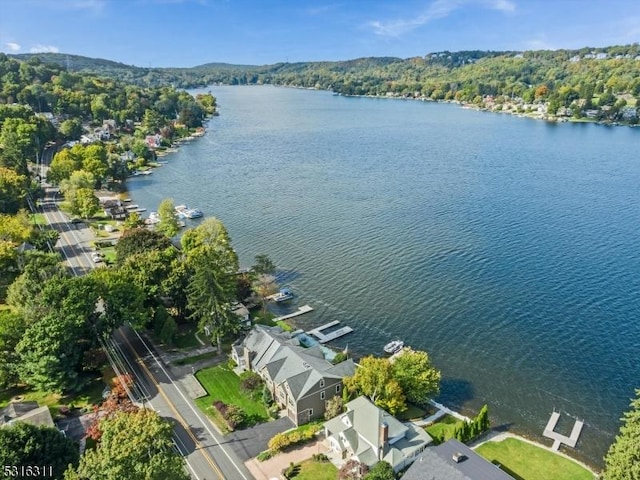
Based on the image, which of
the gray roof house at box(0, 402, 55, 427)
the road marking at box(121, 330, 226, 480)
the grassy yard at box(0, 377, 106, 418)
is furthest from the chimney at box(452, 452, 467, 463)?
the grassy yard at box(0, 377, 106, 418)

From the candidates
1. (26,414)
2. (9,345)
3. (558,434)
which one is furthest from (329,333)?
A: (9,345)

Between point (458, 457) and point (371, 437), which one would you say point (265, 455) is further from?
point (458, 457)

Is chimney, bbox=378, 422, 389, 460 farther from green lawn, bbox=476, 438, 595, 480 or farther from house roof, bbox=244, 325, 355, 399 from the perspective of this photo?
green lawn, bbox=476, 438, 595, 480

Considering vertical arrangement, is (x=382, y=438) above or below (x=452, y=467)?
below

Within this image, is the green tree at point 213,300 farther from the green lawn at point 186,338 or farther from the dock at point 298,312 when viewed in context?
the dock at point 298,312

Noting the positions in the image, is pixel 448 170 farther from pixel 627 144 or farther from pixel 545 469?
pixel 545 469

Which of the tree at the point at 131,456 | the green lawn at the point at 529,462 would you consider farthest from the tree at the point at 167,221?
the green lawn at the point at 529,462
